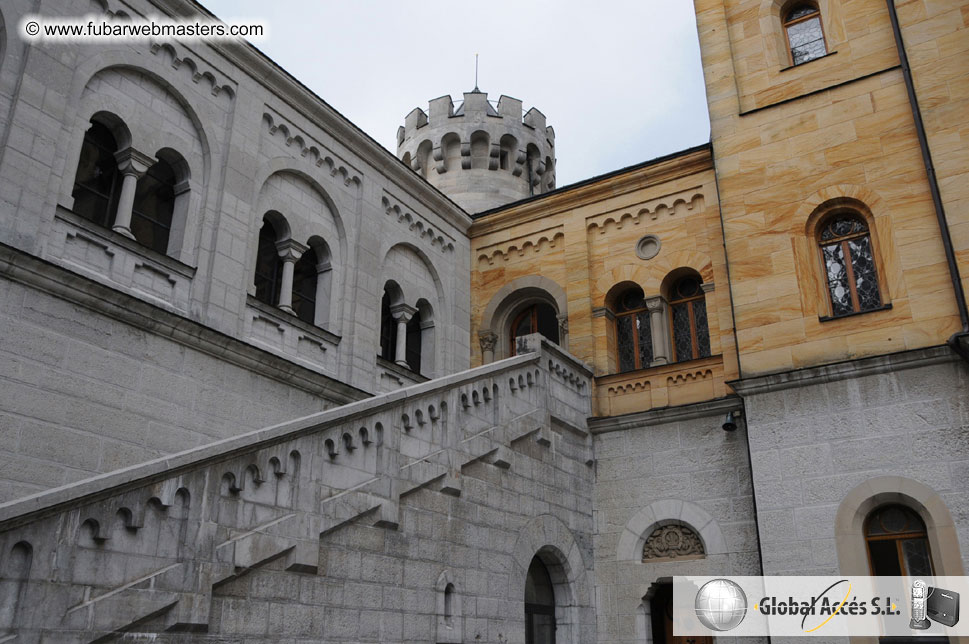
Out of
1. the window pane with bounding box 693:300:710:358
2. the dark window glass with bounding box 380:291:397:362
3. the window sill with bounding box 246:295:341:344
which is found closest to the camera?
the window sill with bounding box 246:295:341:344

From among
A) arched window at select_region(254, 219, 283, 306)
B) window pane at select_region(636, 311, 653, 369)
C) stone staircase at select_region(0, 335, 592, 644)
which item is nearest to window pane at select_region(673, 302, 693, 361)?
window pane at select_region(636, 311, 653, 369)

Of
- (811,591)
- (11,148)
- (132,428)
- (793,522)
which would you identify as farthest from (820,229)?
(11,148)

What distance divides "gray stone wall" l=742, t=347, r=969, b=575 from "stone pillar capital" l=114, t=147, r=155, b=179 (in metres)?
9.20

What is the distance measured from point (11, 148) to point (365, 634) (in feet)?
22.1

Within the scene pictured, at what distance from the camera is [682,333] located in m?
15.2

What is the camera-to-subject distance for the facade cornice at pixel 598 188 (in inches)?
613

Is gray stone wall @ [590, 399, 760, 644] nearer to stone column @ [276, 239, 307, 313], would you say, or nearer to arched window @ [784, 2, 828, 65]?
stone column @ [276, 239, 307, 313]

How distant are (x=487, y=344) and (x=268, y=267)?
16.8 ft

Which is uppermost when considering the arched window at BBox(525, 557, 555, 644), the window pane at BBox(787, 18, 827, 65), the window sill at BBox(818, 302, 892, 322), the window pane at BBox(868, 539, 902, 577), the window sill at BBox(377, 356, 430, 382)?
the window pane at BBox(787, 18, 827, 65)

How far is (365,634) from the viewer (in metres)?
8.22

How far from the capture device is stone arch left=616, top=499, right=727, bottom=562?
12.9 meters

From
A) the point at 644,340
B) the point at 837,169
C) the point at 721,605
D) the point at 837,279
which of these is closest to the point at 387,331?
the point at 644,340

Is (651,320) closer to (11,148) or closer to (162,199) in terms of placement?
(162,199)

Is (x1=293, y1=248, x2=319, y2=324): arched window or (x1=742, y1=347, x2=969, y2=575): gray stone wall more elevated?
(x1=293, y1=248, x2=319, y2=324): arched window
